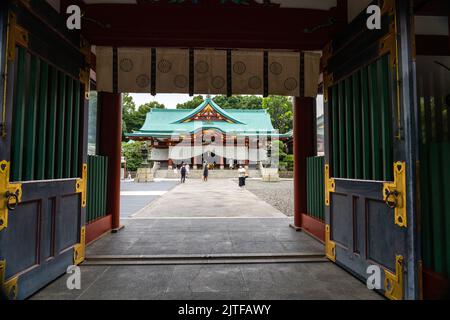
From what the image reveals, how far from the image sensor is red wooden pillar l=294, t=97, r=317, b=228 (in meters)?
5.79

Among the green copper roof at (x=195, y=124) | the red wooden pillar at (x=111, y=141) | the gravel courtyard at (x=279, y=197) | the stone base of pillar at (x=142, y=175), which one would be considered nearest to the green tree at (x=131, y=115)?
the green copper roof at (x=195, y=124)

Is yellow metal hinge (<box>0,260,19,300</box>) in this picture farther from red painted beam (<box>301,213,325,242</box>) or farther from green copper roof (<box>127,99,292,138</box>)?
green copper roof (<box>127,99,292,138</box>)

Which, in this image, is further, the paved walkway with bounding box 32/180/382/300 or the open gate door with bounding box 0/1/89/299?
the paved walkway with bounding box 32/180/382/300

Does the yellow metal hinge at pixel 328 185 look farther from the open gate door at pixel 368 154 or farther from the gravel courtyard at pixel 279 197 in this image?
the gravel courtyard at pixel 279 197

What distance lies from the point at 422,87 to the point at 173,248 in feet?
13.3

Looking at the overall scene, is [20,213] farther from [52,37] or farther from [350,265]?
[350,265]

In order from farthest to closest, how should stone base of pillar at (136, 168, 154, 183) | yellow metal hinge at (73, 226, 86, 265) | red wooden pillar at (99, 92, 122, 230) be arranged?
stone base of pillar at (136, 168, 154, 183), red wooden pillar at (99, 92, 122, 230), yellow metal hinge at (73, 226, 86, 265)

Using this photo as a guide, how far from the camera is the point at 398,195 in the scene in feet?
8.08

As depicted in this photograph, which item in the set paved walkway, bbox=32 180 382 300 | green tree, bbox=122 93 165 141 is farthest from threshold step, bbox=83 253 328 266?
green tree, bbox=122 93 165 141

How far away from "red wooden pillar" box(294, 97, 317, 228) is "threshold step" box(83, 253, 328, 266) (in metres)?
1.92

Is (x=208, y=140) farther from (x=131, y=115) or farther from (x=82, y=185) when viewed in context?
(x=82, y=185)

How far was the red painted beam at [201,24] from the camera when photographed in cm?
383
